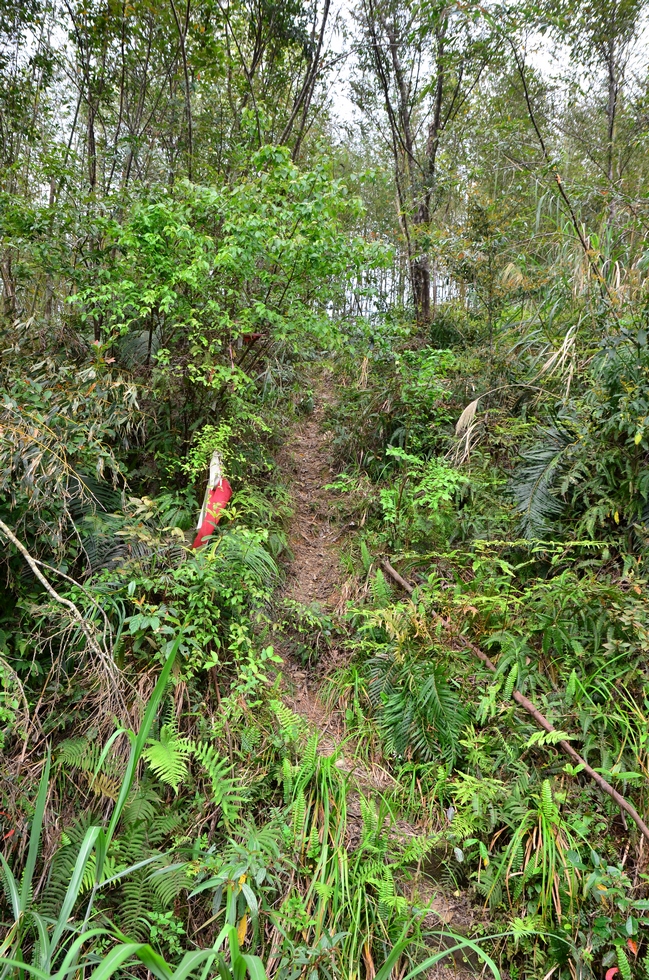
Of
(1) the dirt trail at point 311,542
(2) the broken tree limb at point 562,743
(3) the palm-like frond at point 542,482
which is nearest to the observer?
(2) the broken tree limb at point 562,743

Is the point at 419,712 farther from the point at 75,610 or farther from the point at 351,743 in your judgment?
the point at 75,610

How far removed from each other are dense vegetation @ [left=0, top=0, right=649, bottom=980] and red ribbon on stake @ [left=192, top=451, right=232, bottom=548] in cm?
13

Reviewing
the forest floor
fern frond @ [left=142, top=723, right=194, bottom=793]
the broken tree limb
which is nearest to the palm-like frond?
the broken tree limb

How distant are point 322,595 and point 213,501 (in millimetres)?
1354

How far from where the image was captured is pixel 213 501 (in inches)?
151

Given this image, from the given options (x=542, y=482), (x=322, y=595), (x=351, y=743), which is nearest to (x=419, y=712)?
(x=351, y=743)

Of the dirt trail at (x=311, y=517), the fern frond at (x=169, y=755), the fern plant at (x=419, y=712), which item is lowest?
the fern plant at (x=419, y=712)

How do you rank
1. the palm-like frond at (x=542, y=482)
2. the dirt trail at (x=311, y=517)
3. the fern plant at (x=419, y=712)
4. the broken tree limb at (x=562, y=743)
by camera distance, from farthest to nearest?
1. the dirt trail at (x=311, y=517)
2. the palm-like frond at (x=542, y=482)
3. the fern plant at (x=419, y=712)
4. the broken tree limb at (x=562, y=743)

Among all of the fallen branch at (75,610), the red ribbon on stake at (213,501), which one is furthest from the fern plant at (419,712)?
the fallen branch at (75,610)

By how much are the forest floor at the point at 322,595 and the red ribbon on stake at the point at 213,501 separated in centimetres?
93

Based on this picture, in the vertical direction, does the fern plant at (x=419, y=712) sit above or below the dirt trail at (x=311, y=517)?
below

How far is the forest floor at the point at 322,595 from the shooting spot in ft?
8.41

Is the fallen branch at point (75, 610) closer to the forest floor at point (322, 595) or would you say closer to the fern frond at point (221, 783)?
the fern frond at point (221, 783)

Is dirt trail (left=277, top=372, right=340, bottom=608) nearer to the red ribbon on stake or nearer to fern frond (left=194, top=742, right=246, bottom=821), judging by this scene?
the red ribbon on stake
